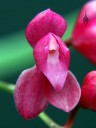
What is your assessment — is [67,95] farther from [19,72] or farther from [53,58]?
[19,72]

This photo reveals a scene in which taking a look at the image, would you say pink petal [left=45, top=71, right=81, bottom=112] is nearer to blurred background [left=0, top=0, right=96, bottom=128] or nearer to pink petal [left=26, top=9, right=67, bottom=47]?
pink petal [left=26, top=9, right=67, bottom=47]

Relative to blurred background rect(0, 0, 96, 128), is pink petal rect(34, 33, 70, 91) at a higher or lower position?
higher

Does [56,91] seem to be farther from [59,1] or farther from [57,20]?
[59,1]

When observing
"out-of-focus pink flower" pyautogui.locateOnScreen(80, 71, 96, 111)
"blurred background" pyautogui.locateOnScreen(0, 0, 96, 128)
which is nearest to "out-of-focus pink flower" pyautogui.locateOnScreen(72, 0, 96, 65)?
"out-of-focus pink flower" pyautogui.locateOnScreen(80, 71, 96, 111)

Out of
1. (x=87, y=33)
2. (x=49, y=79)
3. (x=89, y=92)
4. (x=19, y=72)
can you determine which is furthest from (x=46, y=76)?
(x=19, y=72)

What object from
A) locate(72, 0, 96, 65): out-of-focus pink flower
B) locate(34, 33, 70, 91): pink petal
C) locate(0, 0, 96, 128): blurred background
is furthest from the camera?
locate(0, 0, 96, 128): blurred background

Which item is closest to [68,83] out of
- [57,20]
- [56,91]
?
[56,91]

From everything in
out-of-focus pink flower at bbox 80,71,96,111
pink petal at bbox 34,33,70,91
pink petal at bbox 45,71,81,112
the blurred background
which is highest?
pink petal at bbox 34,33,70,91

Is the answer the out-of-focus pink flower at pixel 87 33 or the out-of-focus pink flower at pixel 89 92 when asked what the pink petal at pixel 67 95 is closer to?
the out-of-focus pink flower at pixel 89 92
